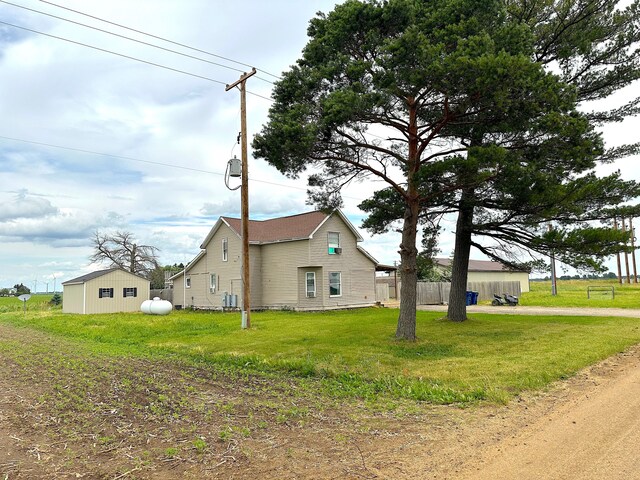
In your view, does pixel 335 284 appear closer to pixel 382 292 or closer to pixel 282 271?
pixel 282 271

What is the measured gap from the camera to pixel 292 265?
27078 mm

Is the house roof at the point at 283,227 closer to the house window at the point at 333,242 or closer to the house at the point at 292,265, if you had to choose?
the house at the point at 292,265

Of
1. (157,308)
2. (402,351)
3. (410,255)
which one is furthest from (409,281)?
(157,308)

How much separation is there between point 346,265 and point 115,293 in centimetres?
1611

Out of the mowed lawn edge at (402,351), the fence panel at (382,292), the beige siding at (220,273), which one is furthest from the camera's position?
the fence panel at (382,292)

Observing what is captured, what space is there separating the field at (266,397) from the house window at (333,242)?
538 inches

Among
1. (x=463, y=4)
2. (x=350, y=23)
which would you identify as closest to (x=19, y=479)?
(x=350, y=23)

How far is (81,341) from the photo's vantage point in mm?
15742

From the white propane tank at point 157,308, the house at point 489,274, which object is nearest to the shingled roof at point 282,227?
the white propane tank at point 157,308

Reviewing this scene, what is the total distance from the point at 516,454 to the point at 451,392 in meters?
2.56

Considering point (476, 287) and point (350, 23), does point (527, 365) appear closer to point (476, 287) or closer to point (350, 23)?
point (350, 23)

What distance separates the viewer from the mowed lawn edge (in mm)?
7770

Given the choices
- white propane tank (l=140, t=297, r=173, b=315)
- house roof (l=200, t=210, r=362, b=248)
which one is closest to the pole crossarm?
house roof (l=200, t=210, r=362, b=248)

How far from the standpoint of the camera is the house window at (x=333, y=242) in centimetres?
2777
